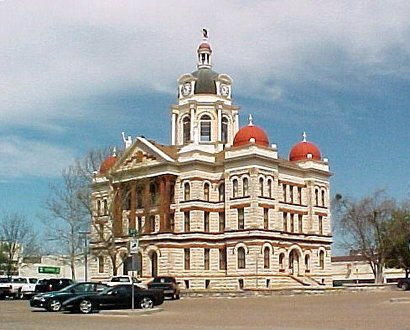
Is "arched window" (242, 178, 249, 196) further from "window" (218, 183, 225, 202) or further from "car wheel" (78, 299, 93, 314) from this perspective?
"car wheel" (78, 299, 93, 314)

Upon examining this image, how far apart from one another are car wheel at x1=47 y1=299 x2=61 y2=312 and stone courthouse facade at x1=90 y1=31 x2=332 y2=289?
37.0 m

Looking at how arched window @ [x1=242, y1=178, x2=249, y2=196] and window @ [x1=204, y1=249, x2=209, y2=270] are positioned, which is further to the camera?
window @ [x1=204, y1=249, x2=209, y2=270]

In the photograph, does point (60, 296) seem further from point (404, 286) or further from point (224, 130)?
point (224, 130)

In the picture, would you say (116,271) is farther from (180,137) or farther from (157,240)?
(180,137)

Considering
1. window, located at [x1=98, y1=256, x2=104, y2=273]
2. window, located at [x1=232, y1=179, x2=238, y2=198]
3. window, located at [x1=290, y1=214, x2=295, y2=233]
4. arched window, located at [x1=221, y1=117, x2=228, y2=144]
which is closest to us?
window, located at [x1=232, y1=179, x2=238, y2=198]

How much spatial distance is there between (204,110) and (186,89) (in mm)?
3847

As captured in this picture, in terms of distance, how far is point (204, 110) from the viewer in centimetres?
8750

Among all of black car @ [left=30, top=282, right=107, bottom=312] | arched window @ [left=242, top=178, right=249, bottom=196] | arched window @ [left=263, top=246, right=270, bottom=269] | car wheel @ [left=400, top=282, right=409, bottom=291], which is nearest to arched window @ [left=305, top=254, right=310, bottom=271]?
arched window @ [left=263, top=246, right=270, bottom=269]

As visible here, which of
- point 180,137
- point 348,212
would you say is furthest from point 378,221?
point 180,137

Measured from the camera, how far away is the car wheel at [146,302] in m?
36.0

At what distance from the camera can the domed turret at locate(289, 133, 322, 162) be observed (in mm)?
84938

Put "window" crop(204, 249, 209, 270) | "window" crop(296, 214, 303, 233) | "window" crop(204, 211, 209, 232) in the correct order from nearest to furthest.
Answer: "window" crop(204, 249, 209, 270), "window" crop(204, 211, 209, 232), "window" crop(296, 214, 303, 233)

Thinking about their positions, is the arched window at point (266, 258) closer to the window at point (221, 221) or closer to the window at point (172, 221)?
the window at point (221, 221)

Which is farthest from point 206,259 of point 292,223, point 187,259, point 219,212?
point 292,223
